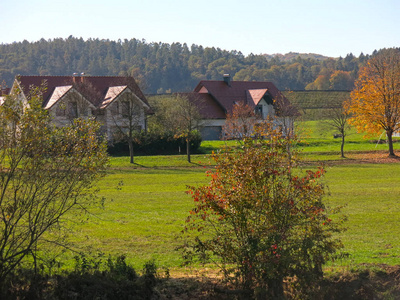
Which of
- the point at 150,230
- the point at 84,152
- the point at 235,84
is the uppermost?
the point at 235,84

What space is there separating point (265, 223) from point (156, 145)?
4130cm

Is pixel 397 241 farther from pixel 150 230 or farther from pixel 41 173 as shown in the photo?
pixel 41 173

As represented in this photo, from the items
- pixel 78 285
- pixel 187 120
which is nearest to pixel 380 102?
pixel 187 120

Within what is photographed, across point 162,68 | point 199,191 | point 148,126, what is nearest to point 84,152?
point 199,191

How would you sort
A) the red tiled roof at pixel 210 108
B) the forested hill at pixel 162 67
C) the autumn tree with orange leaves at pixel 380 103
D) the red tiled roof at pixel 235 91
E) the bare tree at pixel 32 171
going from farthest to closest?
the forested hill at pixel 162 67, the red tiled roof at pixel 235 91, the red tiled roof at pixel 210 108, the autumn tree with orange leaves at pixel 380 103, the bare tree at pixel 32 171

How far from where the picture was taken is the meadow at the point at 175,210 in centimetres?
1391

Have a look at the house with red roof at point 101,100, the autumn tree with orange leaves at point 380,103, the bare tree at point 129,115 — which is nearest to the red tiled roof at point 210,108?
the house with red roof at point 101,100

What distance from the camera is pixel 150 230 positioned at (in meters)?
17.5

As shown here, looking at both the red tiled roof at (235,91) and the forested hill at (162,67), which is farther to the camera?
the forested hill at (162,67)

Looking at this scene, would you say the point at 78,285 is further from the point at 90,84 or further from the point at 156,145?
the point at 90,84

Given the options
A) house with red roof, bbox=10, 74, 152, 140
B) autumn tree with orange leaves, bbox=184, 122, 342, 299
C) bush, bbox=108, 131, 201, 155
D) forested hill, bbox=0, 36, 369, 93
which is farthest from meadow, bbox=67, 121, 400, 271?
forested hill, bbox=0, 36, 369, 93

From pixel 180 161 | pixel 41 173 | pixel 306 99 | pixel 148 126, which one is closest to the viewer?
pixel 41 173

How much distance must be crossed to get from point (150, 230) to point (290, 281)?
813cm

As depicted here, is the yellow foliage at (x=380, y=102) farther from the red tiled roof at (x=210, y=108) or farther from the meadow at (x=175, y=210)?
the red tiled roof at (x=210, y=108)
